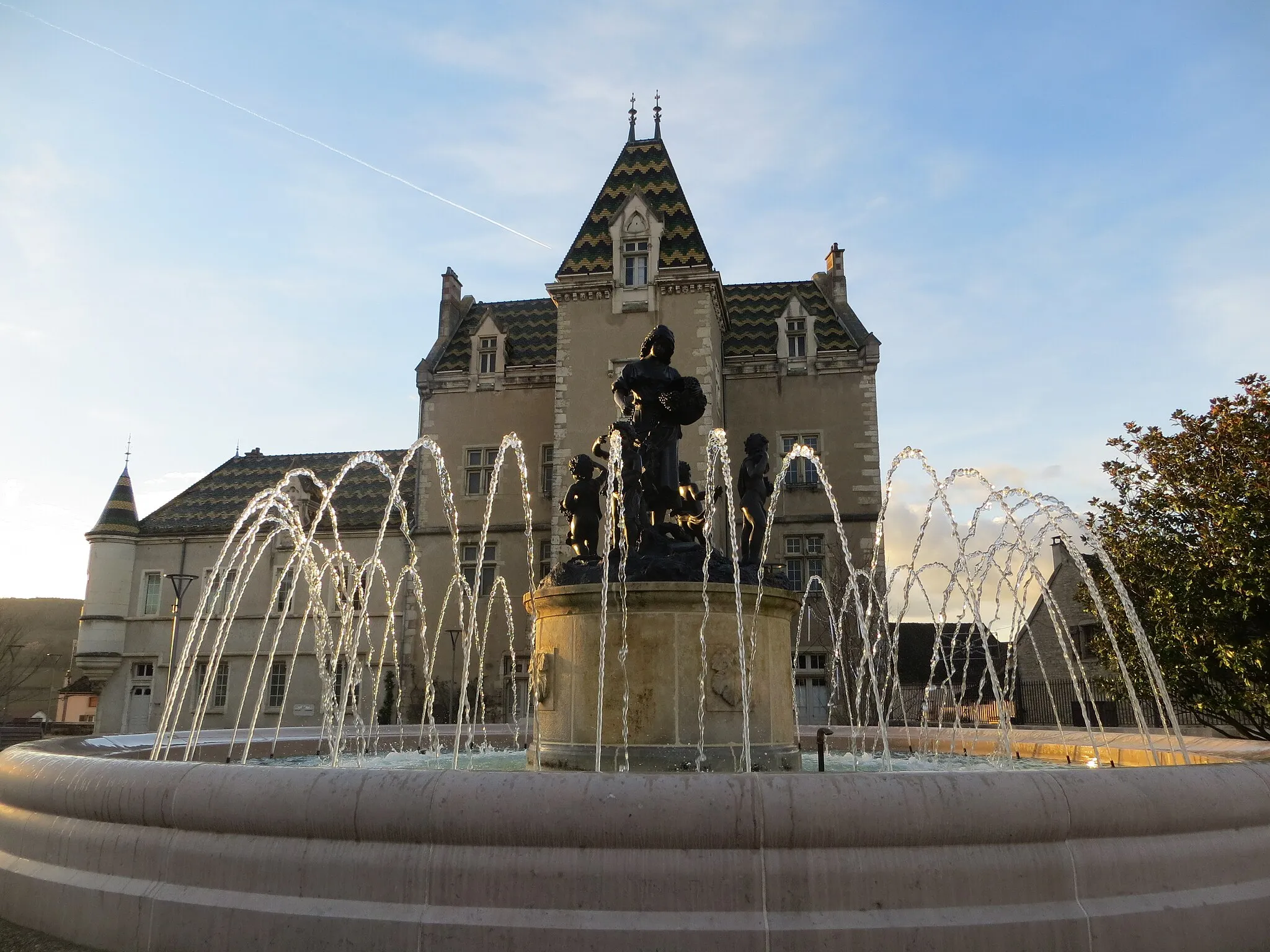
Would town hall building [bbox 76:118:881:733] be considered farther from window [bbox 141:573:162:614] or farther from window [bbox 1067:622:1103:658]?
window [bbox 1067:622:1103:658]

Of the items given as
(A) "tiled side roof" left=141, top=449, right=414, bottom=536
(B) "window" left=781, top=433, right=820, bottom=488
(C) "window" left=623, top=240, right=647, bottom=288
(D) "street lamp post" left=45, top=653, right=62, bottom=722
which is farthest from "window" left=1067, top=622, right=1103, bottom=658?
(D) "street lamp post" left=45, top=653, right=62, bottom=722

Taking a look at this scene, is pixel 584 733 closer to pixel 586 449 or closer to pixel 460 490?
pixel 586 449

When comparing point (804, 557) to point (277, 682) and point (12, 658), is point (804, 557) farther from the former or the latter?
point (12, 658)

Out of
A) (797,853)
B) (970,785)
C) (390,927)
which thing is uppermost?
(970,785)

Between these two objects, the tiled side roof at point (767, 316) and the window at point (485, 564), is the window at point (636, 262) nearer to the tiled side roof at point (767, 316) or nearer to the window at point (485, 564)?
the tiled side roof at point (767, 316)

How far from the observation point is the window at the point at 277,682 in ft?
123

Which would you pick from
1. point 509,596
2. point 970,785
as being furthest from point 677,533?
point 509,596

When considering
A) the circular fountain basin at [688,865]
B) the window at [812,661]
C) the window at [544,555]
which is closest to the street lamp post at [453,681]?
the window at [544,555]

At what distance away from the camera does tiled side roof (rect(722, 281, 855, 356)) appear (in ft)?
120

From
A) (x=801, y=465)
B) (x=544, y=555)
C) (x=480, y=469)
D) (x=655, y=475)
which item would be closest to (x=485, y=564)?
(x=544, y=555)

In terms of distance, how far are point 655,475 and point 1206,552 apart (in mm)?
10823

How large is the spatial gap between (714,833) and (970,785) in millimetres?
1289

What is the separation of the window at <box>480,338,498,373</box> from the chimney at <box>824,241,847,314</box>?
45.2 ft

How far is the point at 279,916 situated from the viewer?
4.53 m
